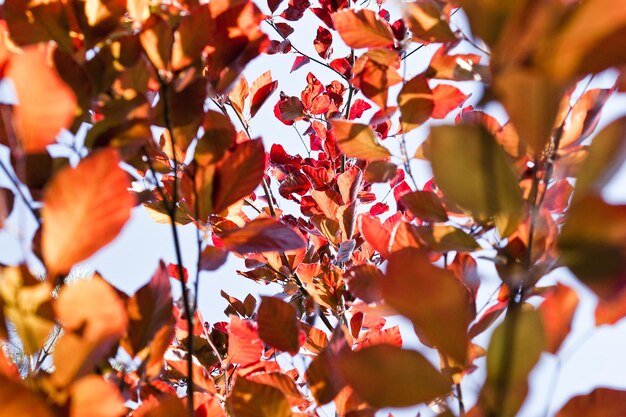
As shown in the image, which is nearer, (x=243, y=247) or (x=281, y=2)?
(x=243, y=247)

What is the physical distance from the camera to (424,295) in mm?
316

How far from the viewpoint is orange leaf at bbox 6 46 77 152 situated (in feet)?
1.31

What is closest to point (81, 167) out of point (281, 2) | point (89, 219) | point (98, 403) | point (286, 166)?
point (89, 219)

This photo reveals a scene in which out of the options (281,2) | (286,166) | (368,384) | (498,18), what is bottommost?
(286,166)

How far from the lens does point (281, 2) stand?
1.59 meters

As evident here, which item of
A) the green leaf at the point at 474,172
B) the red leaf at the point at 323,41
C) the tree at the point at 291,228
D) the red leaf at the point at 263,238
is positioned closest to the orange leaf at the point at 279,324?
the tree at the point at 291,228

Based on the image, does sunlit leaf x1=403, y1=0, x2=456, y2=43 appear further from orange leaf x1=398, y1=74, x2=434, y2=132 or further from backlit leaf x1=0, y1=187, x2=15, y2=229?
backlit leaf x1=0, y1=187, x2=15, y2=229

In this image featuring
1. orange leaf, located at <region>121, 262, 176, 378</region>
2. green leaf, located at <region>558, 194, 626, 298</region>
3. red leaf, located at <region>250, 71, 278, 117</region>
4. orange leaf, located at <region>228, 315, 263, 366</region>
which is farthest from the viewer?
red leaf, located at <region>250, 71, 278, 117</region>

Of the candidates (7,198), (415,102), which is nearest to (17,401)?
(7,198)

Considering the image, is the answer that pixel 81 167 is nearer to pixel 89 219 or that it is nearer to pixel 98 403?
pixel 89 219

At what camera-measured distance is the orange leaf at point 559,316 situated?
1.38ft

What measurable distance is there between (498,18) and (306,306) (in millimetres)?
1153

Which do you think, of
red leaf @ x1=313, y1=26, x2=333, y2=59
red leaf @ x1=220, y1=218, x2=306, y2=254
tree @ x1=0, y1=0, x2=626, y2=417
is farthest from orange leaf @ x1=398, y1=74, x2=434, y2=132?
red leaf @ x1=313, y1=26, x2=333, y2=59

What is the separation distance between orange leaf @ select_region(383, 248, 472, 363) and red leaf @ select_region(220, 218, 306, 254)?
22cm
